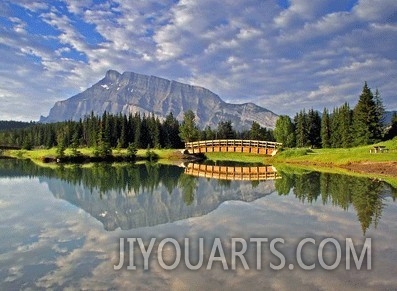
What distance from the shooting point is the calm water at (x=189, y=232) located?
10812 mm

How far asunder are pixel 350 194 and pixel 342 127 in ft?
228

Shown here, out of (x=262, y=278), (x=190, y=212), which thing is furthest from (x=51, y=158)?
(x=262, y=278)

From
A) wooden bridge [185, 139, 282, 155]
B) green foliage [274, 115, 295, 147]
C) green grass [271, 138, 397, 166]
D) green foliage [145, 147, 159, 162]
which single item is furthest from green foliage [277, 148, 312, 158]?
green foliage [274, 115, 295, 147]

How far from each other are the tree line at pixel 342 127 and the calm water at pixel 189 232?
45171 mm

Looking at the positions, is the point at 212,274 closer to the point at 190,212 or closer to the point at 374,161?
the point at 190,212

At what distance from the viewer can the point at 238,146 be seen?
78.9 metres

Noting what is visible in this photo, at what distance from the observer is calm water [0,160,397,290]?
10.8 metres

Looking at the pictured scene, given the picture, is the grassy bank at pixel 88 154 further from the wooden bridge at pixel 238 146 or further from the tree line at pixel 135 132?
the tree line at pixel 135 132

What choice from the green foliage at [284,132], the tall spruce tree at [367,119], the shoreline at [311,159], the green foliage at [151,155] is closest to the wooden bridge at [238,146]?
the shoreline at [311,159]

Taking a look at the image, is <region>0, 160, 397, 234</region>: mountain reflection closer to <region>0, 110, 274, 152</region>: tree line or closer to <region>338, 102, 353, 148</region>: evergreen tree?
<region>338, 102, 353, 148</region>: evergreen tree

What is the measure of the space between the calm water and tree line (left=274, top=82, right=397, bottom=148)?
45.2 meters

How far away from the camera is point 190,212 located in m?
21.5

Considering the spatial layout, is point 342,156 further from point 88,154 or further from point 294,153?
point 88,154

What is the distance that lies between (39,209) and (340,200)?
19.9 metres
